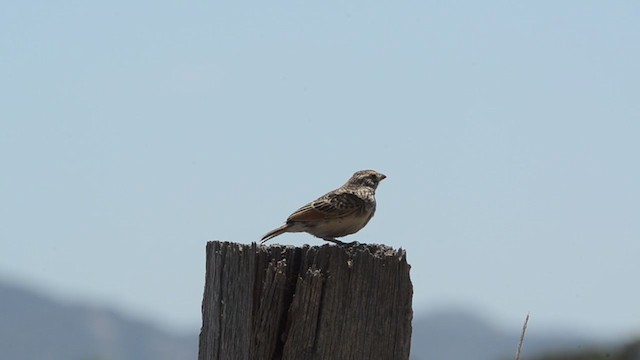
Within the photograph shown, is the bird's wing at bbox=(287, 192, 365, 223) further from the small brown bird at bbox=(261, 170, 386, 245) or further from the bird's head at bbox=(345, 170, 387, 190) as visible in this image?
the bird's head at bbox=(345, 170, 387, 190)

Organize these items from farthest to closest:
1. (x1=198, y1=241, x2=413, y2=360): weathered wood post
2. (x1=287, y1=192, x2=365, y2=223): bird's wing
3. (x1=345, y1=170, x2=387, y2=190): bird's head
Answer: (x1=345, y1=170, x2=387, y2=190): bird's head
(x1=287, y1=192, x2=365, y2=223): bird's wing
(x1=198, y1=241, x2=413, y2=360): weathered wood post

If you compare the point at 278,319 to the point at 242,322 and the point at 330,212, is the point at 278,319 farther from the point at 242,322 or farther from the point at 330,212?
the point at 330,212

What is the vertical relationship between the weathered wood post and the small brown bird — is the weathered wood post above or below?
below

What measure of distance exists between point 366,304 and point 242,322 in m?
0.50

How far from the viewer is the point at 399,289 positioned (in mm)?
5570

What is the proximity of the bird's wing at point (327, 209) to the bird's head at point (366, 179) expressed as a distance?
76 cm

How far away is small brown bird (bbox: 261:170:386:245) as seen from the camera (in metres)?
9.44

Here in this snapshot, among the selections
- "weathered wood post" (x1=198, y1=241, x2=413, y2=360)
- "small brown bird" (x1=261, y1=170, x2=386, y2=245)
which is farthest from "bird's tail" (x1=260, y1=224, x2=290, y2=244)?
"weathered wood post" (x1=198, y1=241, x2=413, y2=360)

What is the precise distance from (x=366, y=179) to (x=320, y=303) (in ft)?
17.4

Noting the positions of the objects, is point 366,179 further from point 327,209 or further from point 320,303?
point 320,303

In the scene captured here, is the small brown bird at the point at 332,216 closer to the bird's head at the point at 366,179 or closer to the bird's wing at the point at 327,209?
the bird's wing at the point at 327,209

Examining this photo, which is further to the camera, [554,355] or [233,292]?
[554,355]

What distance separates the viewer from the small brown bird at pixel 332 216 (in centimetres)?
944

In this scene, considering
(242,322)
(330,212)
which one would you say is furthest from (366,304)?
(330,212)
